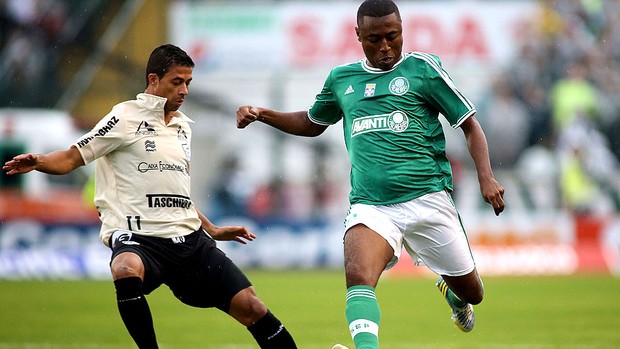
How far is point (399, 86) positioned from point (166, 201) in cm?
168

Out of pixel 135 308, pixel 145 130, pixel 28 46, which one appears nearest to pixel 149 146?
pixel 145 130

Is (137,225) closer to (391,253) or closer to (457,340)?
(391,253)

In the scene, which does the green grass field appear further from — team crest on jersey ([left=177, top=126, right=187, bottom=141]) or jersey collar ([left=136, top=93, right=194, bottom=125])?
jersey collar ([left=136, top=93, right=194, bottom=125])

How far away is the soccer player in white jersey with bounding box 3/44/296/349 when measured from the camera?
730cm

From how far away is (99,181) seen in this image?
7496mm

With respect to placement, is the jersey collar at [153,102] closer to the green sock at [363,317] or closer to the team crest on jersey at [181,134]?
the team crest on jersey at [181,134]

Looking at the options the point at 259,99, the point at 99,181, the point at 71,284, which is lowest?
the point at 71,284

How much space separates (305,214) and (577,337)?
35.9 ft

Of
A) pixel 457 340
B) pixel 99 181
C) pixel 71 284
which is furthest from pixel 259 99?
pixel 99 181

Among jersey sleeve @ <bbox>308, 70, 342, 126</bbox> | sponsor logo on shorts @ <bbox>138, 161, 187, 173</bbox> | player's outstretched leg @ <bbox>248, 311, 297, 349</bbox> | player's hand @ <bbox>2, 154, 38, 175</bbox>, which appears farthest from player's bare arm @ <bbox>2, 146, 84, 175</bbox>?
jersey sleeve @ <bbox>308, 70, 342, 126</bbox>

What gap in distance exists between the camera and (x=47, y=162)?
707 centimetres

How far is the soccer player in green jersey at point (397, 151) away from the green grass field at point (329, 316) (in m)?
3.15

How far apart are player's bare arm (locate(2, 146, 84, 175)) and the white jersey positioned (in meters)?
0.07

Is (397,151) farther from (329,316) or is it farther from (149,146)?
(329,316)
